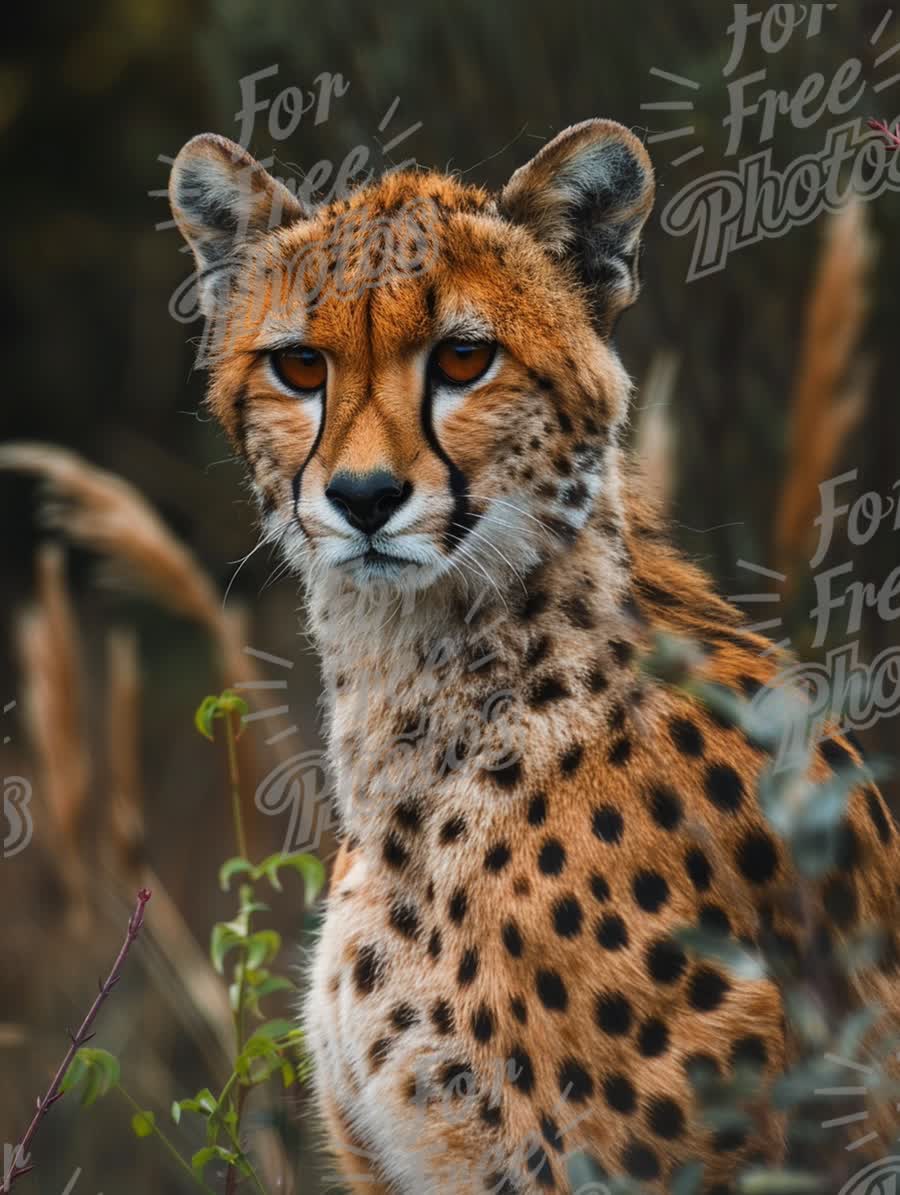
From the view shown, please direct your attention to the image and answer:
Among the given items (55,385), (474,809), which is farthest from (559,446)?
(55,385)

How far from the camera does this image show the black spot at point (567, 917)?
312cm

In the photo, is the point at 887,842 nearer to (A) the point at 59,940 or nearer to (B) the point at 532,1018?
(B) the point at 532,1018

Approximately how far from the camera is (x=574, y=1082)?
10.0 feet

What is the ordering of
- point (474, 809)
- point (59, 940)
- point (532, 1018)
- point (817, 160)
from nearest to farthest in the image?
point (532, 1018) → point (474, 809) → point (817, 160) → point (59, 940)

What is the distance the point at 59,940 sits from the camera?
6805 millimetres

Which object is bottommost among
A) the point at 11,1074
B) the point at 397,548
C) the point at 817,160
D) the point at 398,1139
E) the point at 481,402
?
the point at 11,1074

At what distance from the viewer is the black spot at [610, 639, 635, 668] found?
11.1ft

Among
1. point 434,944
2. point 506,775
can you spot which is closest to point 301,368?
point 506,775

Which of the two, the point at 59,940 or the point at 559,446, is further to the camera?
the point at 59,940

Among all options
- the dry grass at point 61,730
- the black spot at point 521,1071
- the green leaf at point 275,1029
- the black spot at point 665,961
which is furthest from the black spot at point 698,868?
the dry grass at point 61,730

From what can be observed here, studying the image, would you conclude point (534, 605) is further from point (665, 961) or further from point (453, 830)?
point (665, 961)

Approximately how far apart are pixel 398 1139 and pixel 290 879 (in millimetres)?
4798

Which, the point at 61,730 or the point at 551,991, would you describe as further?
the point at 61,730

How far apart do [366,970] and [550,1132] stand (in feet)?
1.63
